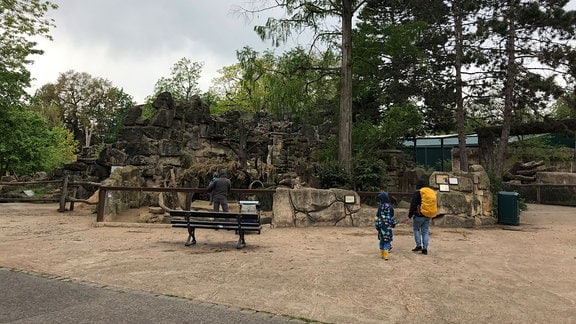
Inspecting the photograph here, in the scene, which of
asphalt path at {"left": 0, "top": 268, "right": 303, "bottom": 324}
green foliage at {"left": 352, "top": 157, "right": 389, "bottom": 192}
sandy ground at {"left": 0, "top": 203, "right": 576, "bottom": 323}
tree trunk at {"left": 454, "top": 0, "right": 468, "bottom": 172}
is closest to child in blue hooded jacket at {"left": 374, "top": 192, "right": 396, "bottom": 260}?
sandy ground at {"left": 0, "top": 203, "right": 576, "bottom": 323}

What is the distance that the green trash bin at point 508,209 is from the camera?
38.3ft

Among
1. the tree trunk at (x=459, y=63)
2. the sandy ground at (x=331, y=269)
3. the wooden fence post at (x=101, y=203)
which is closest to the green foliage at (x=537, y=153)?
the tree trunk at (x=459, y=63)

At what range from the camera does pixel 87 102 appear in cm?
5356

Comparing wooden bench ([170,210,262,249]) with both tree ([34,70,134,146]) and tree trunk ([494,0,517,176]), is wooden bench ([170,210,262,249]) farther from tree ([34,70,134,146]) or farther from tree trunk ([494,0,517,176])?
tree ([34,70,134,146])

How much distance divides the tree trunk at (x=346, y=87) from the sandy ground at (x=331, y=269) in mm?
4463

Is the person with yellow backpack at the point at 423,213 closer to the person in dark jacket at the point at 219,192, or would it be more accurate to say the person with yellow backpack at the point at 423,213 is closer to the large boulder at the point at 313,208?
the large boulder at the point at 313,208

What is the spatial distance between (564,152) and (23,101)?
3295 cm

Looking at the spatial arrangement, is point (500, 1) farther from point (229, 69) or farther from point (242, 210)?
point (229, 69)

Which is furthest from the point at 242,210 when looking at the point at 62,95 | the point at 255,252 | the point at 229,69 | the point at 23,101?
the point at 62,95

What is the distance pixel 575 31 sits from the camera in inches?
699

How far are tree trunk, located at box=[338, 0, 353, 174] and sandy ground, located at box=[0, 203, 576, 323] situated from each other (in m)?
4.46

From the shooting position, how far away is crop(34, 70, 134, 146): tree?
51.9 m

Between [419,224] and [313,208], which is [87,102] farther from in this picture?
[419,224]

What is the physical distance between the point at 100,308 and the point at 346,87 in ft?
37.3
